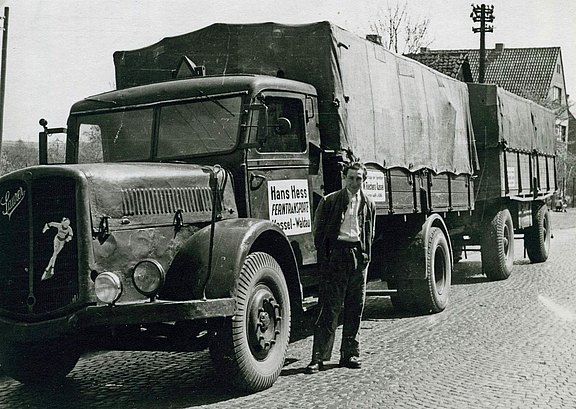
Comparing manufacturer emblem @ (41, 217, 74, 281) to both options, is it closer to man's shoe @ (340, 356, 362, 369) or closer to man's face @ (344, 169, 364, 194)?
man's face @ (344, 169, 364, 194)

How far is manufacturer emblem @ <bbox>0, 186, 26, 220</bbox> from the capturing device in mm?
6000

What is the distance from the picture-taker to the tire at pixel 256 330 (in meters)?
6.12

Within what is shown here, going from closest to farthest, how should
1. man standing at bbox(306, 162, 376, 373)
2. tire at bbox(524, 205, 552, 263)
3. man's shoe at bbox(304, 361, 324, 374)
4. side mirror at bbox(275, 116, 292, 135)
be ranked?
1. side mirror at bbox(275, 116, 292, 135)
2. man's shoe at bbox(304, 361, 324, 374)
3. man standing at bbox(306, 162, 376, 373)
4. tire at bbox(524, 205, 552, 263)

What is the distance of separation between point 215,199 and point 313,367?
5.54ft

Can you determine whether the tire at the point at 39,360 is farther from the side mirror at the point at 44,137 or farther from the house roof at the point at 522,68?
the house roof at the point at 522,68

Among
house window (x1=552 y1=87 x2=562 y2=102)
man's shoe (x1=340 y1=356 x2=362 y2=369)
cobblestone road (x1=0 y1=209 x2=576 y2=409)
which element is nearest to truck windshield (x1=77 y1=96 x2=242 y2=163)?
cobblestone road (x1=0 y1=209 x2=576 y2=409)

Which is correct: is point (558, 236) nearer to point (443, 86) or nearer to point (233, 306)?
point (443, 86)

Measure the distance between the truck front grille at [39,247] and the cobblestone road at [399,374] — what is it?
83cm

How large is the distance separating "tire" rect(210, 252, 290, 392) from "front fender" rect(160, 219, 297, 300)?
139mm

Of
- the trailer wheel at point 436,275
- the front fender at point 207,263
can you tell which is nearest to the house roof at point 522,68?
the trailer wheel at point 436,275

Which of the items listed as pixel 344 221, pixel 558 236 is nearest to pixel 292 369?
pixel 344 221

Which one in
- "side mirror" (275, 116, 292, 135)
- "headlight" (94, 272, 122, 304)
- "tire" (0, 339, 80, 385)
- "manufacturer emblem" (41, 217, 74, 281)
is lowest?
"tire" (0, 339, 80, 385)

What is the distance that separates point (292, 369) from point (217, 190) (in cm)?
166

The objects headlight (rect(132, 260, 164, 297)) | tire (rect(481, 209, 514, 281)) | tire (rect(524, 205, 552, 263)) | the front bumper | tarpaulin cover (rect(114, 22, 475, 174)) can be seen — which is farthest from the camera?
tire (rect(524, 205, 552, 263))
